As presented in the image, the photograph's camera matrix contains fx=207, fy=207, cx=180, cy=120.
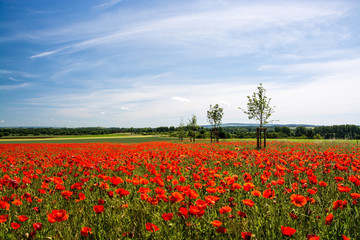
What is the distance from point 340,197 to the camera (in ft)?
13.1

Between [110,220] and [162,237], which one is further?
[110,220]

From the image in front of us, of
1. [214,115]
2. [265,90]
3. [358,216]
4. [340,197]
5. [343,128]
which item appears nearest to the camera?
[358,216]

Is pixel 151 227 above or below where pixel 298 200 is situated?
below

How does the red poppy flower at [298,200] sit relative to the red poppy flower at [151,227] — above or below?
above

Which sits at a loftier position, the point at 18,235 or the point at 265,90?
the point at 265,90

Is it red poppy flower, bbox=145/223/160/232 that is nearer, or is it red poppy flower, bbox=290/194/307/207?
red poppy flower, bbox=145/223/160/232

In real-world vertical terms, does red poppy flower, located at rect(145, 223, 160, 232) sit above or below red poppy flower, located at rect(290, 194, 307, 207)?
below

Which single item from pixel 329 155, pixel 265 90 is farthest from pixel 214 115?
pixel 329 155

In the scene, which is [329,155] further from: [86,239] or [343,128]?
[343,128]

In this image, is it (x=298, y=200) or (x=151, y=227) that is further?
(x=298, y=200)

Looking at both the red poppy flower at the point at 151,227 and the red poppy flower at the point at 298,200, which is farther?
the red poppy flower at the point at 298,200

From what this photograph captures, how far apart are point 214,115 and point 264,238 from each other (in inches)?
1203

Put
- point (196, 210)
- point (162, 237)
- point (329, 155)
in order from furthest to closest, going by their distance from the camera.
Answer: point (329, 155) → point (162, 237) → point (196, 210)

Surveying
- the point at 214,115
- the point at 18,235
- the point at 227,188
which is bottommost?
the point at 18,235
